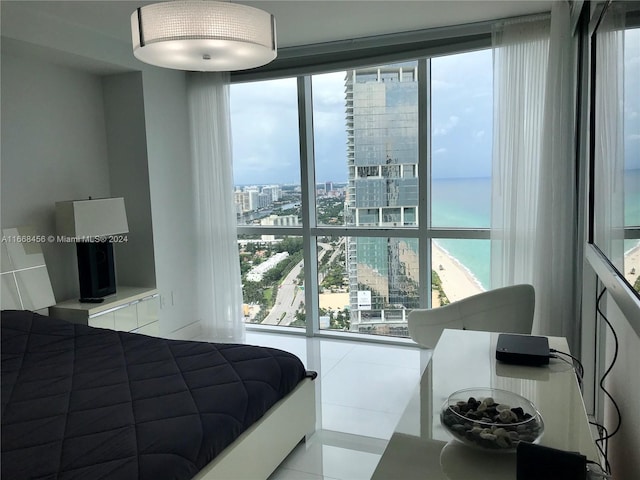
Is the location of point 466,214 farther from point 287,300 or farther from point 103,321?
point 103,321

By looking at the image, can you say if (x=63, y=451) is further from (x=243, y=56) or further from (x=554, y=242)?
(x=554, y=242)

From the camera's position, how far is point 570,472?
992mm

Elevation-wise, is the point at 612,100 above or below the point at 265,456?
above

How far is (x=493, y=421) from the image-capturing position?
3.99ft

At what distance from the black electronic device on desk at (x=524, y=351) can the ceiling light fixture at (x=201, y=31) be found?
5.21 ft

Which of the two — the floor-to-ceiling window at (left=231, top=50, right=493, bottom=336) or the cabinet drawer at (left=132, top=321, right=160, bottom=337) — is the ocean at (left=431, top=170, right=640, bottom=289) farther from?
the cabinet drawer at (left=132, top=321, right=160, bottom=337)

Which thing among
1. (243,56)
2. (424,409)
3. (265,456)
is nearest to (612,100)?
(424,409)

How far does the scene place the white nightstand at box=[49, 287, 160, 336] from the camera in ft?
11.4

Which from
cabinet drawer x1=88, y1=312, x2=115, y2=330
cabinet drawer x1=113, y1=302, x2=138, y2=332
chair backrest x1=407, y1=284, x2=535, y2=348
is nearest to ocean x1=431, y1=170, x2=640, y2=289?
Result: chair backrest x1=407, y1=284, x2=535, y2=348

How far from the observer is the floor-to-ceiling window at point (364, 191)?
4.00 metres

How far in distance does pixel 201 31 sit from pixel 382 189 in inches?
104

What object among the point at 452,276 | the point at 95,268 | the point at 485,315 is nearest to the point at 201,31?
the point at 485,315

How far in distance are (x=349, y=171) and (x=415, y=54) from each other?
1.13 meters

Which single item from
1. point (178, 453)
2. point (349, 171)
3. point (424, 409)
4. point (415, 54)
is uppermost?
point (415, 54)
